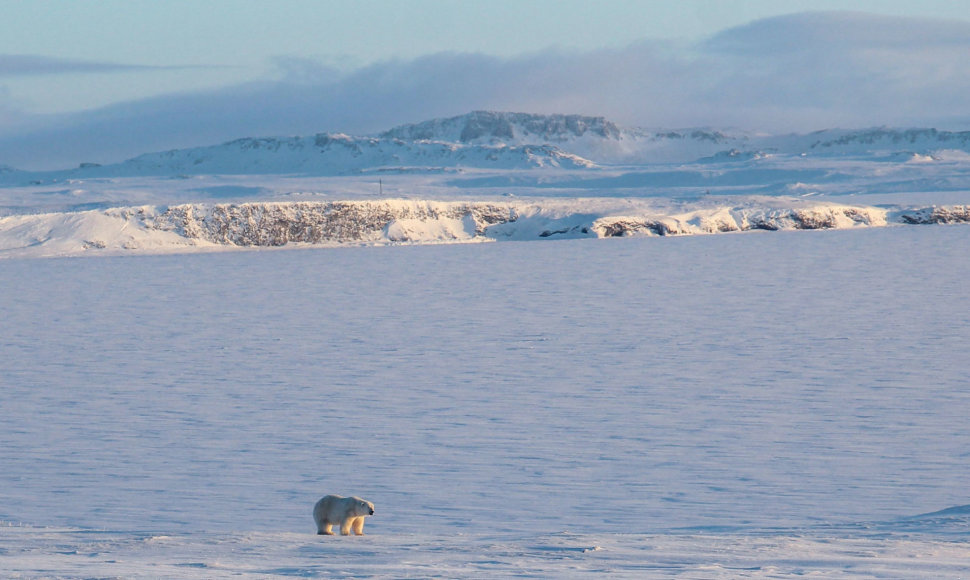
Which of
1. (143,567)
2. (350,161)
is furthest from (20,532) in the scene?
(350,161)

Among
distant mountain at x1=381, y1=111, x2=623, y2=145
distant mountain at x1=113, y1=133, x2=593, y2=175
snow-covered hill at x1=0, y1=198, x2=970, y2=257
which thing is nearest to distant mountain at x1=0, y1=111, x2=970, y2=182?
distant mountain at x1=113, y1=133, x2=593, y2=175

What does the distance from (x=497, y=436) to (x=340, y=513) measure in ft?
8.76

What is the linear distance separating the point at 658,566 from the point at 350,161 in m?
118

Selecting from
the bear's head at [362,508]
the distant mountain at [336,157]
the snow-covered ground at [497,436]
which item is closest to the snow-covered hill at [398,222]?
the snow-covered ground at [497,436]

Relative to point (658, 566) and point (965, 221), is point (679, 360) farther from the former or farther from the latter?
point (965, 221)

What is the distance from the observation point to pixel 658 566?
5.04 m

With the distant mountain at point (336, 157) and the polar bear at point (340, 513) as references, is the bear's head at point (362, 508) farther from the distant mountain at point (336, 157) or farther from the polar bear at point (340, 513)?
the distant mountain at point (336, 157)

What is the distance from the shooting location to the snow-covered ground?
17.7ft

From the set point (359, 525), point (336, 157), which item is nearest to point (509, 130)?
point (336, 157)

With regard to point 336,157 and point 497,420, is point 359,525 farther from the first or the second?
point 336,157

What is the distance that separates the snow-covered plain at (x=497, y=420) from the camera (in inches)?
216

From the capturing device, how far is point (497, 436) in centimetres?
838

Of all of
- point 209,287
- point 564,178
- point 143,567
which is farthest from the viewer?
point 564,178

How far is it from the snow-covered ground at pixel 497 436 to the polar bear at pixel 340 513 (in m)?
0.10
